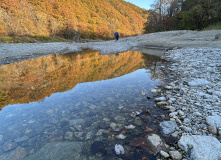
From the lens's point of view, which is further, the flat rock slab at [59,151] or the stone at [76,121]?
the stone at [76,121]

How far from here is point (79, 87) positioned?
4371 mm

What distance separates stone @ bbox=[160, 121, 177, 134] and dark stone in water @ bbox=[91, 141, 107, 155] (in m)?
1.04

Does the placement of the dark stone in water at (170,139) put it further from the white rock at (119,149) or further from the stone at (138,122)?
the white rock at (119,149)

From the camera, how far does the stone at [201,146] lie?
4.64 ft

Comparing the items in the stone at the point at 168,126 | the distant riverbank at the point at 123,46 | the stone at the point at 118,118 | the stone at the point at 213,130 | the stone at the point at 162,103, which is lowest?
the stone at the point at 118,118

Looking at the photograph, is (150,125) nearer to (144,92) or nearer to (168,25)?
(144,92)

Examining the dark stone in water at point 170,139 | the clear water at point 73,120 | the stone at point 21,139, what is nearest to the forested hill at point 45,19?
the clear water at point 73,120

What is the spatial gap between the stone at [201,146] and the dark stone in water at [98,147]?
108 centimetres

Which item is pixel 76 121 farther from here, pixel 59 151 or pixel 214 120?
pixel 214 120

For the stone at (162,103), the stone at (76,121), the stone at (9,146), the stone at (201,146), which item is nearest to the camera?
the stone at (201,146)

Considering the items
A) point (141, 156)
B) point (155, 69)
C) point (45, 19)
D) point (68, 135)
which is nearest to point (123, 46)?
point (155, 69)

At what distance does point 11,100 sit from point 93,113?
2.54m

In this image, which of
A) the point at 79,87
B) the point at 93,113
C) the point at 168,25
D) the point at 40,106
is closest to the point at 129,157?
the point at 93,113

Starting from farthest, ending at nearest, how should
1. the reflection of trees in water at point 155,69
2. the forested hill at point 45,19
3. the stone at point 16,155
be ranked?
the forested hill at point 45,19, the reflection of trees in water at point 155,69, the stone at point 16,155
